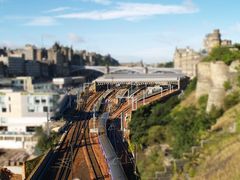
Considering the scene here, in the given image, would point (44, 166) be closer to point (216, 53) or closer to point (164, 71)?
point (216, 53)

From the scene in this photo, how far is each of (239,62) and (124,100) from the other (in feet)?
66.0

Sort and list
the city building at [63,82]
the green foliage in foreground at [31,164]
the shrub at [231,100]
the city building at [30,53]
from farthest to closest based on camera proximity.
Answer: the city building at [30,53] < the city building at [63,82] < the green foliage in foreground at [31,164] < the shrub at [231,100]

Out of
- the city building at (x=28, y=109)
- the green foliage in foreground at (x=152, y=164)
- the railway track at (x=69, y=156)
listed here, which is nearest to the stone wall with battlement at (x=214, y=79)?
the green foliage in foreground at (x=152, y=164)

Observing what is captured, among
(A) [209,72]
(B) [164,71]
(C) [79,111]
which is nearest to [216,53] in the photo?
(A) [209,72]

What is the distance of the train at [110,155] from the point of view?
12.5 meters

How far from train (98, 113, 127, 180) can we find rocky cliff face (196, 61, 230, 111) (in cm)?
315

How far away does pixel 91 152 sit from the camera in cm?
1686

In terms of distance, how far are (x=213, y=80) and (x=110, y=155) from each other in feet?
17.1

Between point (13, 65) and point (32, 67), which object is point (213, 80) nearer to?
point (13, 65)

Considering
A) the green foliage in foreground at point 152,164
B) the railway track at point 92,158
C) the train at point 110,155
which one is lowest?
the railway track at point 92,158

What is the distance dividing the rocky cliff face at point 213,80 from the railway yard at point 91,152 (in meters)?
3.16

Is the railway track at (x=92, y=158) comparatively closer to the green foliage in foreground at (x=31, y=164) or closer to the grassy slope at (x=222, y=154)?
the green foliage in foreground at (x=31, y=164)

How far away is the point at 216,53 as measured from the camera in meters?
12.8

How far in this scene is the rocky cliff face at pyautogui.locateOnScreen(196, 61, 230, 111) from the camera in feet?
36.1
